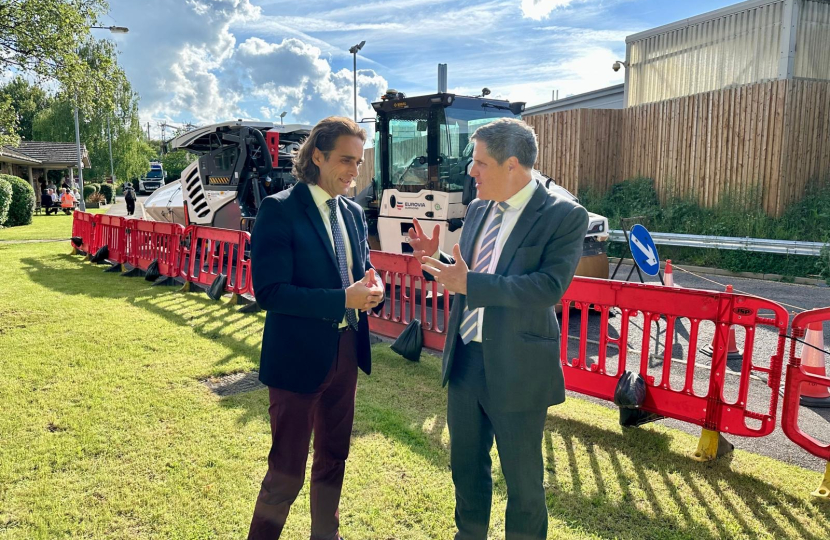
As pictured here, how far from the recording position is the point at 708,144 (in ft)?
44.3

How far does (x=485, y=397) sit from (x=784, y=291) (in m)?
9.75

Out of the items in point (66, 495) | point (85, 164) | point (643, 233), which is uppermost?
point (85, 164)

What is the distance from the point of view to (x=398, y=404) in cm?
490

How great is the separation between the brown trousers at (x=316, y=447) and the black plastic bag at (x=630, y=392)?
2.40 meters

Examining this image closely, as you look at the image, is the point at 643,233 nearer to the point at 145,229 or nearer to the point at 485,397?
the point at 485,397

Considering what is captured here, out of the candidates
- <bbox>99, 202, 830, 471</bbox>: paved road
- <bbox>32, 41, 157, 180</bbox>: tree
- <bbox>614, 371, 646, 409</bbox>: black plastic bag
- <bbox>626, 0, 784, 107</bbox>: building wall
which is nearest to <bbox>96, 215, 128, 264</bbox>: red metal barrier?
<bbox>99, 202, 830, 471</bbox>: paved road

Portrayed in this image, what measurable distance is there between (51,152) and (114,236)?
3674 cm

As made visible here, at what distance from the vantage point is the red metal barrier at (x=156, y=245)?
10.5m

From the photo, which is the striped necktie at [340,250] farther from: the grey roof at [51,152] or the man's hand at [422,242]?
the grey roof at [51,152]

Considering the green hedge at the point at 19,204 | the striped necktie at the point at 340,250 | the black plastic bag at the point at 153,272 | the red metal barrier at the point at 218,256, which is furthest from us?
the green hedge at the point at 19,204

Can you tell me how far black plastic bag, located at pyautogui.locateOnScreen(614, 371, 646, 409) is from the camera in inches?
167

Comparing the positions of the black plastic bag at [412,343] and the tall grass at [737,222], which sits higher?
the tall grass at [737,222]

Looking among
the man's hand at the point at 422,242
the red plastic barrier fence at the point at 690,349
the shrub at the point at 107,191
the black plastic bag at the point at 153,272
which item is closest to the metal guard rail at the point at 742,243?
the red plastic barrier fence at the point at 690,349

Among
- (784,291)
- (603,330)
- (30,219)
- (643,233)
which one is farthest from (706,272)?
(30,219)
